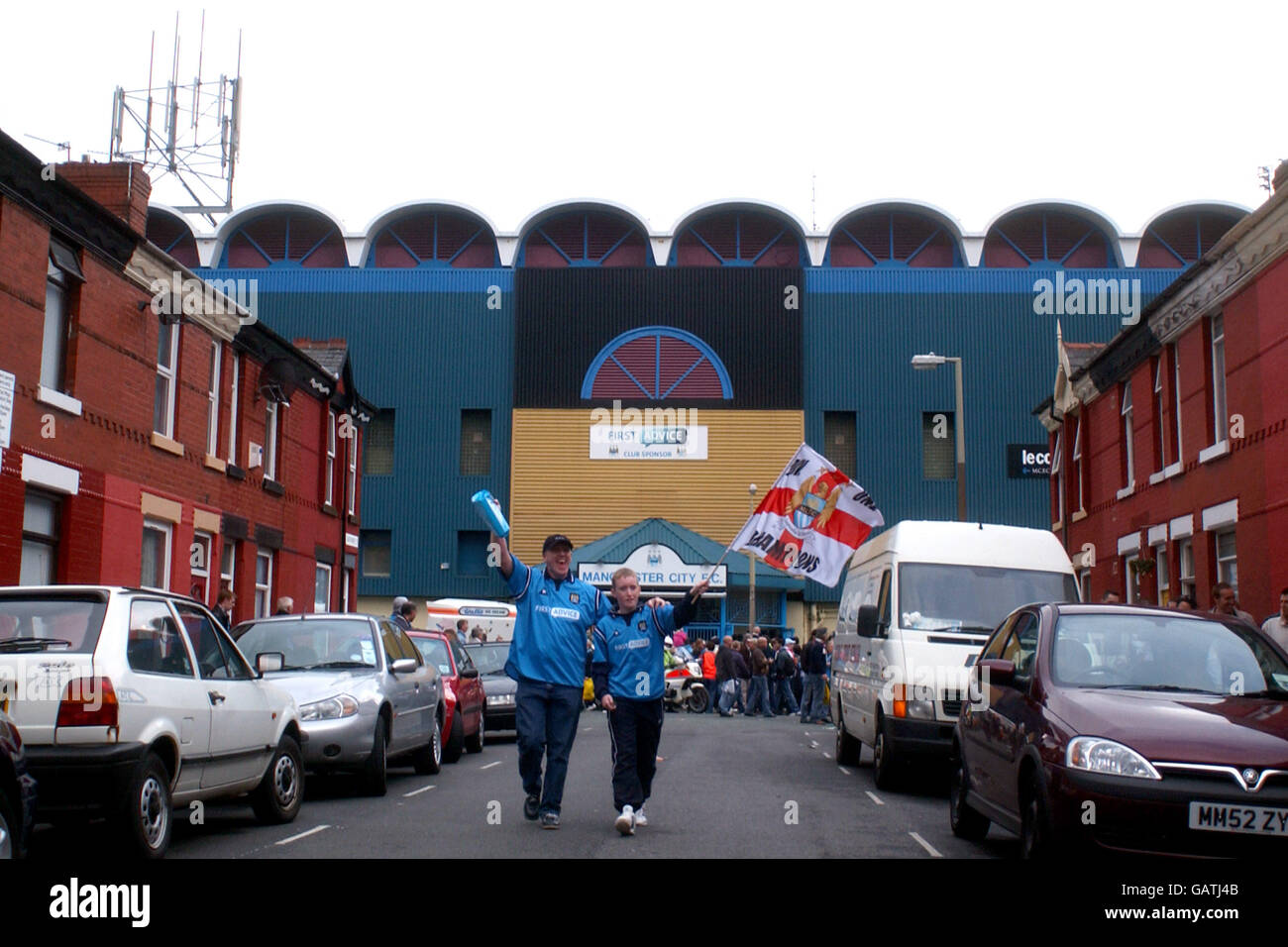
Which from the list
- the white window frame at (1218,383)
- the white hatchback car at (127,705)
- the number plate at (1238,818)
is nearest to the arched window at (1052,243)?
the white window frame at (1218,383)

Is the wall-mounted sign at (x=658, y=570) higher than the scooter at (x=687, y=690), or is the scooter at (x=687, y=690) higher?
the wall-mounted sign at (x=658, y=570)

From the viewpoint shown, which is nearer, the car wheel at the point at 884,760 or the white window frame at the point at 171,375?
the car wheel at the point at 884,760

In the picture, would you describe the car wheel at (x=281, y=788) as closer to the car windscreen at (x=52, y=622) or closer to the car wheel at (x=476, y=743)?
the car windscreen at (x=52, y=622)

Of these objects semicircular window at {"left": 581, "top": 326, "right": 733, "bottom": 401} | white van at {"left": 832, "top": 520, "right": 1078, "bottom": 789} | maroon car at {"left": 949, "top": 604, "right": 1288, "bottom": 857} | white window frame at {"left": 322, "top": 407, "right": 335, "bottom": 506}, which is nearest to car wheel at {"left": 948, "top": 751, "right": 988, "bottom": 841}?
maroon car at {"left": 949, "top": 604, "right": 1288, "bottom": 857}

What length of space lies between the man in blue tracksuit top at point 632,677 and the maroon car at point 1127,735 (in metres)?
2.16

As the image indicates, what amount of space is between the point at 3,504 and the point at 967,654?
1002 centimetres

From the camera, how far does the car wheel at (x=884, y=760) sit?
41.9 ft

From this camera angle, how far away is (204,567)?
21.3m

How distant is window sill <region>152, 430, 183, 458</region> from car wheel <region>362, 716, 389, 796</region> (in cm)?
843

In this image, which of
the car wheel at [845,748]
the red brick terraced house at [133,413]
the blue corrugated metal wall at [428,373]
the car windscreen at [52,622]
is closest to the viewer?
the car windscreen at [52,622]

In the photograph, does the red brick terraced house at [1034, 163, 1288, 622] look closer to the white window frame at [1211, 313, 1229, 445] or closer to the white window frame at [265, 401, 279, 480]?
the white window frame at [1211, 313, 1229, 445]

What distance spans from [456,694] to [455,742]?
57cm

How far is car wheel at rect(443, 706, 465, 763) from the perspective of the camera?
1606 centimetres

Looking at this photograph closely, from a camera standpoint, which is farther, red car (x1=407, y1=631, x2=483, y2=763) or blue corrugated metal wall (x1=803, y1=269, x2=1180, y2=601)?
blue corrugated metal wall (x1=803, y1=269, x2=1180, y2=601)
